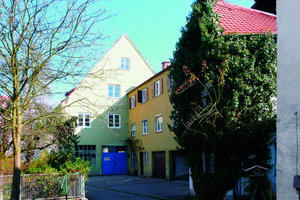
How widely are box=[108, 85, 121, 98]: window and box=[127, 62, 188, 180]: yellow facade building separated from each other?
1.03m

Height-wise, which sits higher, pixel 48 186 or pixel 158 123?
pixel 158 123

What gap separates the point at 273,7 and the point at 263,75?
5832mm

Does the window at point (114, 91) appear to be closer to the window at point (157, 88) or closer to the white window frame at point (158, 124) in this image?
the window at point (157, 88)

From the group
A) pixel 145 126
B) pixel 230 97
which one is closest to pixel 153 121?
pixel 145 126

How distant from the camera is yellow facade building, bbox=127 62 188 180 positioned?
76.4 ft

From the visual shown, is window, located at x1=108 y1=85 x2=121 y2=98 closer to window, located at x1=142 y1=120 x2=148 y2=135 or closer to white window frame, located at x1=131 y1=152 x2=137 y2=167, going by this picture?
window, located at x1=142 y1=120 x2=148 y2=135

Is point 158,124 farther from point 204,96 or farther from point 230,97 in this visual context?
point 230,97

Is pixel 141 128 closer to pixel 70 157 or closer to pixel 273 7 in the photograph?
pixel 70 157

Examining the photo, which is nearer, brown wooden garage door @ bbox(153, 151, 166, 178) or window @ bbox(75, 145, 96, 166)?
brown wooden garage door @ bbox(153, 151, 166, 178)

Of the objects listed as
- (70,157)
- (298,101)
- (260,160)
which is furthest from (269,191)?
(70,157)

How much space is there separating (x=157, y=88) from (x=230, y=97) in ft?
44.5

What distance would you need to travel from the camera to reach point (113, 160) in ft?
103

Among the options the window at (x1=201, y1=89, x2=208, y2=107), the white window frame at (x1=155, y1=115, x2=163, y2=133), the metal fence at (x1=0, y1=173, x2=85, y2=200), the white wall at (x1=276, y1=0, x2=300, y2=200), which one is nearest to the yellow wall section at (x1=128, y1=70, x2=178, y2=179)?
the white window frame at (x1=155, y1=115, x2=163, y2=133)

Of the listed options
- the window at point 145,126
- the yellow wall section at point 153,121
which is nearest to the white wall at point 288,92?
the yellow wall section at point 153,121
